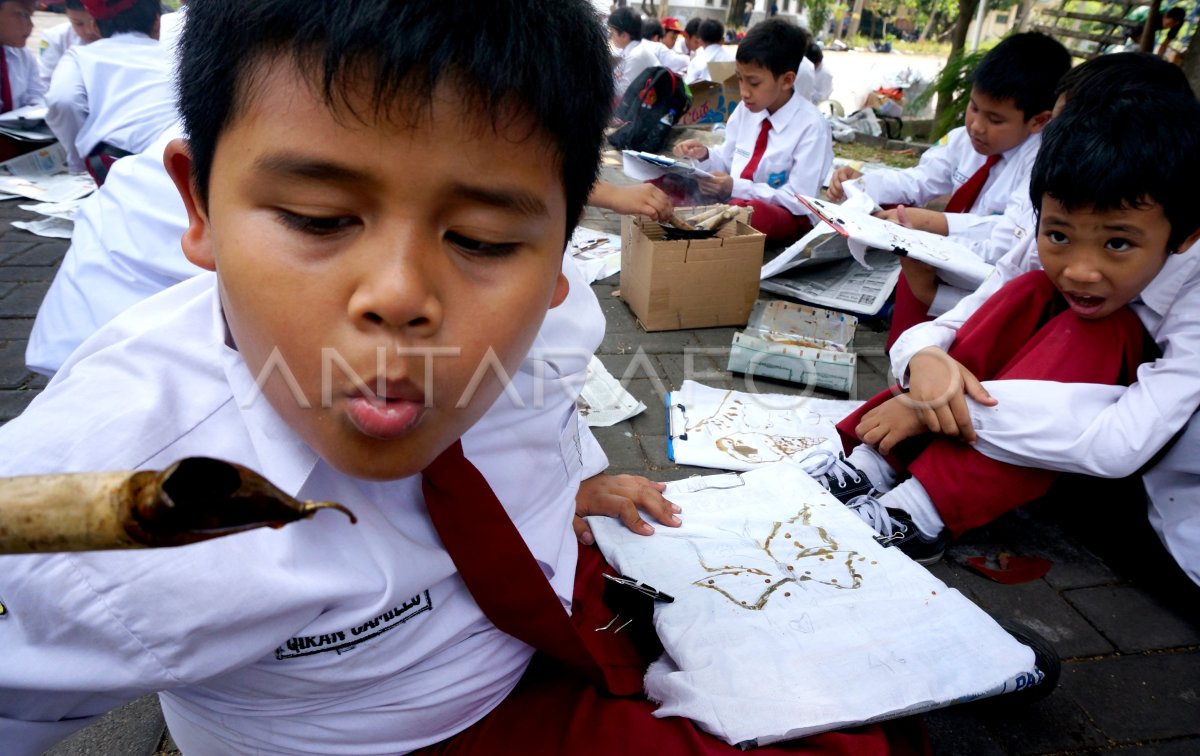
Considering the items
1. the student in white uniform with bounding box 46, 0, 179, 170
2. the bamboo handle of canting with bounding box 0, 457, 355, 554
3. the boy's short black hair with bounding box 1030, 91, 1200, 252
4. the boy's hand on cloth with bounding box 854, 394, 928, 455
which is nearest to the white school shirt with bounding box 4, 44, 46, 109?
the student in white uniform with bounding box 46, 0, 179, 170

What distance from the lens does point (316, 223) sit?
0.69 m

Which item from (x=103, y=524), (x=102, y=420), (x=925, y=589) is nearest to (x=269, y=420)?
(x=102, y=420)

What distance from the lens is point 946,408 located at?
1938mm

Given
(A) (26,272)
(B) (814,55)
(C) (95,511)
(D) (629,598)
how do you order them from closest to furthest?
(C) (95,511), (D) (629,598), (A) (26,272), (B) (814,55)

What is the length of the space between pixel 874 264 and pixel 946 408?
2.03 meters

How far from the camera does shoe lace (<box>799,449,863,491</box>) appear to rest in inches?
84.6

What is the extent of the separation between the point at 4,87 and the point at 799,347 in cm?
574

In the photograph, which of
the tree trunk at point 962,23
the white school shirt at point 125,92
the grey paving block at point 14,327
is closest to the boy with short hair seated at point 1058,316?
the white school shirt at point 125,92

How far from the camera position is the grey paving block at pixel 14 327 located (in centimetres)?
304

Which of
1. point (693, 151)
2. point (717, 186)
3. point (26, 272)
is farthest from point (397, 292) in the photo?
point (693, 151)

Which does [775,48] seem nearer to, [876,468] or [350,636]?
[876,468]

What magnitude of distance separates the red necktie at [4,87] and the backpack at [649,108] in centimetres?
440

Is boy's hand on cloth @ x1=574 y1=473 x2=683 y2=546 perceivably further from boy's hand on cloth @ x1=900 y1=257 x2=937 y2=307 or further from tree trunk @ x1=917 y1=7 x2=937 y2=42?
tree trunk @ x1=917 y1=7 x2=937 y2=42

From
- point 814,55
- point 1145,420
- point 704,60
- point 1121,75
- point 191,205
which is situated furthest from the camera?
point 704,60
